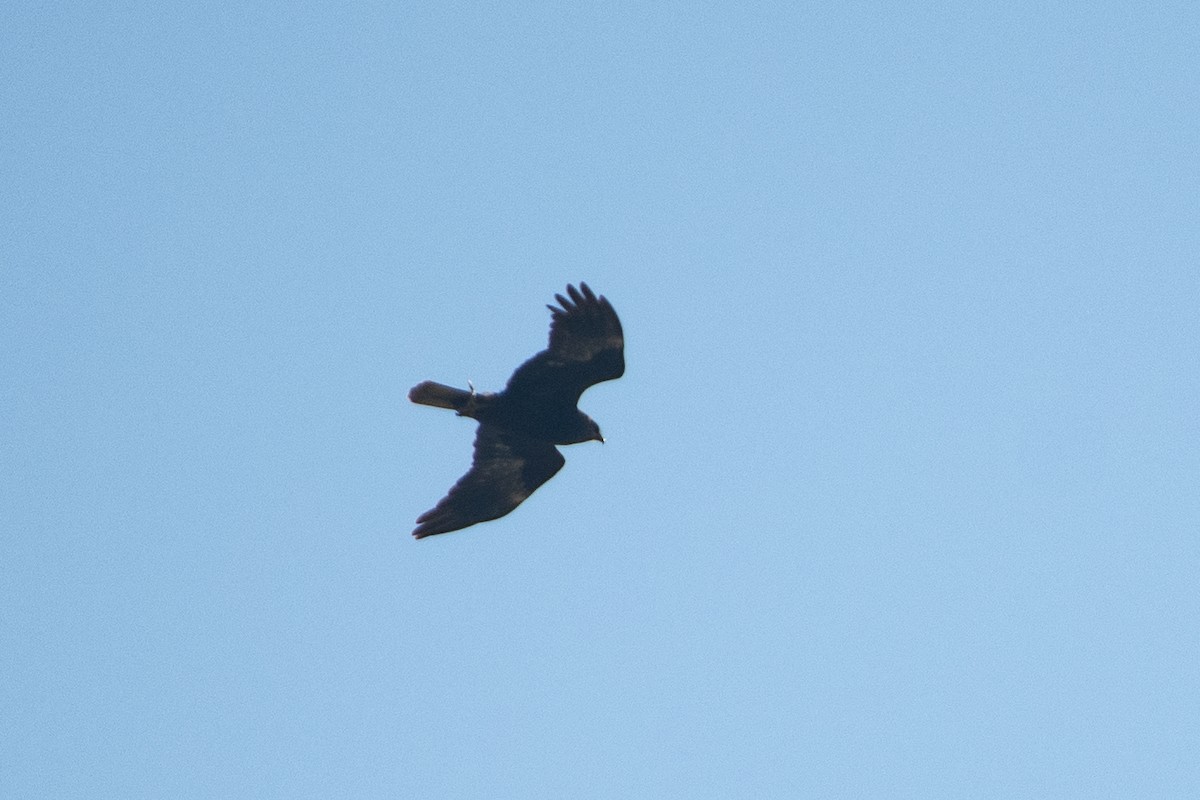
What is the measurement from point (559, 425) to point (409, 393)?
1.43 metres

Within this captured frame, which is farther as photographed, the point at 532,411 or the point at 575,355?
the point at 532,411

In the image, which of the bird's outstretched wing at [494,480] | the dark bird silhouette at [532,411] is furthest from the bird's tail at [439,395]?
the bird's outstretched wing at [494,480]

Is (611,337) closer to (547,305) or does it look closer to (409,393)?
(547,305)

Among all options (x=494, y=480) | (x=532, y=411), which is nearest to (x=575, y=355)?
(x=532, y=411)

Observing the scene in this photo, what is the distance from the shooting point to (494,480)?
1606 centimetres

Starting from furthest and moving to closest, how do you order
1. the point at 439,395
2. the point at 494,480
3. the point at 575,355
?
1. the point at 494,480
2. the point at 439,395
3. the point at 575,355

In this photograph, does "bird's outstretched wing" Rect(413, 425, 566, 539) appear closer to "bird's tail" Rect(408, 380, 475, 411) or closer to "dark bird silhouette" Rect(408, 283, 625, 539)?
"dark bird silhouette" Rect(408, 283, 625, 539)

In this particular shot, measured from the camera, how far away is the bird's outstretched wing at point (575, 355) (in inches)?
563

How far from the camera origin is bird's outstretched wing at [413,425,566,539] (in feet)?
52.3

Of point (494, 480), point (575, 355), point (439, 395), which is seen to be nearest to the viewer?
point (575, 355)

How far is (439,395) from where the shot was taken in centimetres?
1523

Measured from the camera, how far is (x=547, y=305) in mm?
14414

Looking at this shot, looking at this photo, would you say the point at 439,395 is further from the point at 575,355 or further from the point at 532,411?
the point at 575,355

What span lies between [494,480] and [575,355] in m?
2.03
